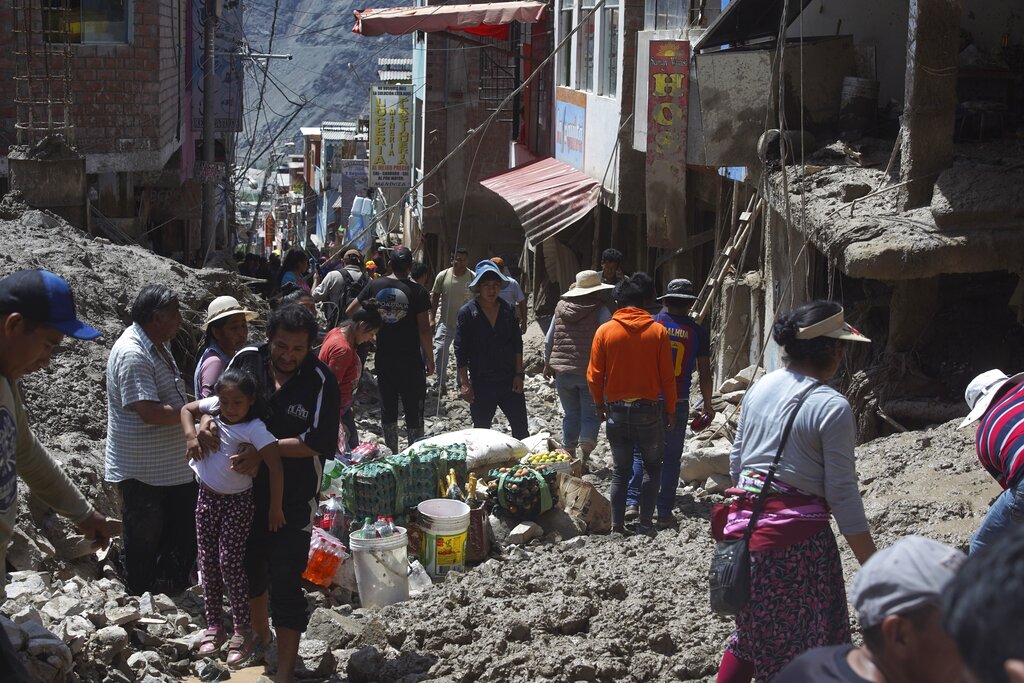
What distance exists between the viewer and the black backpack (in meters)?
12.1

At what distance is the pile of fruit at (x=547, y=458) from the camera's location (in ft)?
26.6

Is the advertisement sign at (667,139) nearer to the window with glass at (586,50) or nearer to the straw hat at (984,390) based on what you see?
the window with glass at (586,50)

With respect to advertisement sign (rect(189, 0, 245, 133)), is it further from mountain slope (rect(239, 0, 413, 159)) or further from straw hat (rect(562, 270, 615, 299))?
mountain slope (rect(239, 0, 413, 159))

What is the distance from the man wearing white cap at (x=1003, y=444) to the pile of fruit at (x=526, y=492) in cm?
339

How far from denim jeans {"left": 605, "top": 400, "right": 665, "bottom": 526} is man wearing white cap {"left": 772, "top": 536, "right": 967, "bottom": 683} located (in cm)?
485

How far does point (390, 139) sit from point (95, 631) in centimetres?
2424

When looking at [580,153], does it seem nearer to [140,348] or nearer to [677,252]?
[677,252]

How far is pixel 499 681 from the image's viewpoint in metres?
5.32

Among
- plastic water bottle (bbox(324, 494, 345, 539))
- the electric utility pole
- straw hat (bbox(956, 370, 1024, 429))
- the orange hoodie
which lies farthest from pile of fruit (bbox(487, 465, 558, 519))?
the electric utility pole

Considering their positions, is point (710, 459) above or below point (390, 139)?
below

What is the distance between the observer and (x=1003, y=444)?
13.9 ft

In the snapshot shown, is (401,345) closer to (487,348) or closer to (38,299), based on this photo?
(487,348)

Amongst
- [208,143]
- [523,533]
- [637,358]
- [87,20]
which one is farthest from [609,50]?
[523,533]

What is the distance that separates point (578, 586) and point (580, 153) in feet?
39.1
